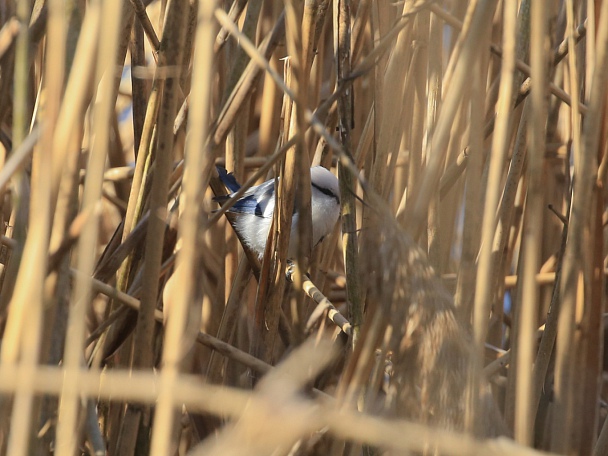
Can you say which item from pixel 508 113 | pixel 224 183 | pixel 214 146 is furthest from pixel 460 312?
pixel 224 183

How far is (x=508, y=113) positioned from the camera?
652 mm

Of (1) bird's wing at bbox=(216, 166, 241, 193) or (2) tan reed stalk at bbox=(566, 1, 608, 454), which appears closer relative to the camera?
(2) tan reed stalk at bbox=(566, 1, 608, 454)

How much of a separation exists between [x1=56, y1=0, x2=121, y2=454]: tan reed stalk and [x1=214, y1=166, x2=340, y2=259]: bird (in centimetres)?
82

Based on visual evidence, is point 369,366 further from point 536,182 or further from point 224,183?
point 224,183

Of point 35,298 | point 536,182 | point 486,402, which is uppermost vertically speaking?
point 536,182

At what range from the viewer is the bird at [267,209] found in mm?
1620

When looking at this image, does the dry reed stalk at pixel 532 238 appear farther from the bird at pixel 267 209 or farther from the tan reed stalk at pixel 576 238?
the bird at pixel 267 209

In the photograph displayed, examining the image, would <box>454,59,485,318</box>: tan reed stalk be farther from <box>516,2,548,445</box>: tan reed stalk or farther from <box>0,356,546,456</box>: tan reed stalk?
<box>0,356,546,456</box>: tan reed stalk

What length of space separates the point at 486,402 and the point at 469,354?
8 cm

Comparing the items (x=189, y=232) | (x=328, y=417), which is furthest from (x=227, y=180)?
(x=328, y=417)

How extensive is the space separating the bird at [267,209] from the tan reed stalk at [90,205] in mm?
821

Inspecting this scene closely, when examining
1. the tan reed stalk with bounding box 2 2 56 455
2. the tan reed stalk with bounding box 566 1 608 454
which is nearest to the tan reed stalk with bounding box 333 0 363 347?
the tan reed stalk with bounding box 566 1 608 454

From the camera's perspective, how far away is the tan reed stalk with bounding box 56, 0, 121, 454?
1.79 ft

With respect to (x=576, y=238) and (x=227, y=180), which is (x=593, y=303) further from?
(x=227, y=180)
